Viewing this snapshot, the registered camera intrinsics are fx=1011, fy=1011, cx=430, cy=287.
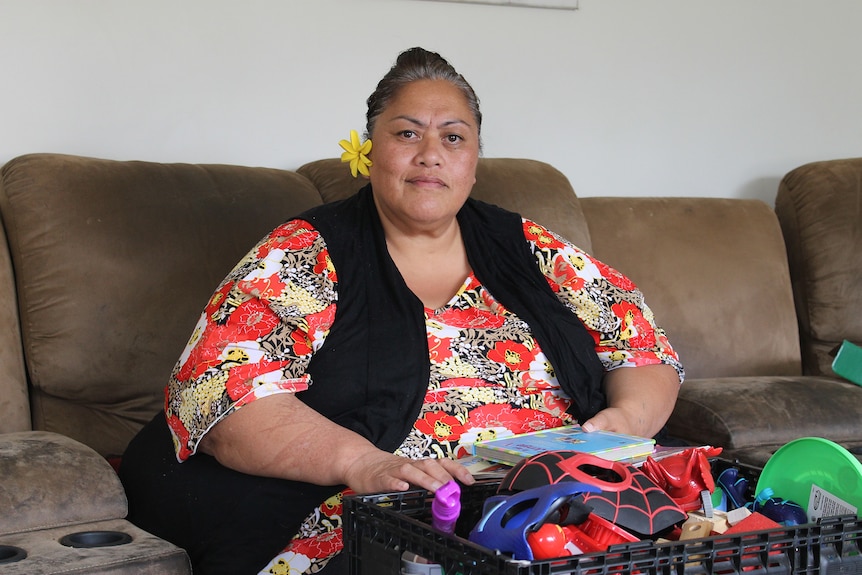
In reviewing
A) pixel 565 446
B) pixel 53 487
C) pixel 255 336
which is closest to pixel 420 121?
pixel 255 336

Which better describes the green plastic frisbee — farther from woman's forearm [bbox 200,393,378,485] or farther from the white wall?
the white wall

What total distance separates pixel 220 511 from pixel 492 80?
5.31ft

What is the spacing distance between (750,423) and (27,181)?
5.17 feet

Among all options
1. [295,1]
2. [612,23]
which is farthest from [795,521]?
[612,23]

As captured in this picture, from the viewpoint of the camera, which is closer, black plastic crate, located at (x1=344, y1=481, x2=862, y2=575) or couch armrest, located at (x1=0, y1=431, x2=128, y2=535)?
black plastic crate, located at (x1=344, y1=481, x2=862, y2=575)

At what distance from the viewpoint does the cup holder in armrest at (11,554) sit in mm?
1347

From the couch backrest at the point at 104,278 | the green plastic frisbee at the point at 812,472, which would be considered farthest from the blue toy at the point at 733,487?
the couch backrest at the point at 104,278

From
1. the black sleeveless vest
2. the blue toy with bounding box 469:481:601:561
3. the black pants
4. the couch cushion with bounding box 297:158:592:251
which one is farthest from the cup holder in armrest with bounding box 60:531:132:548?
the couch cushion with bounding box 297:158:592:251

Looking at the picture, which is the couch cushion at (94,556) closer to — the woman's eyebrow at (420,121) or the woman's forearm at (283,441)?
the woman's forearm at (283,441)

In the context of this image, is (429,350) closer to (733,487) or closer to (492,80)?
(733,487)

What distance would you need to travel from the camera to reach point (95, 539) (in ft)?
4.83

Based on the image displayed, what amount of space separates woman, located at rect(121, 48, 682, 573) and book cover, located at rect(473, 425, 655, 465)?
12cm

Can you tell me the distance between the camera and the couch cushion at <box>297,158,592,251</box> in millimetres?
2385

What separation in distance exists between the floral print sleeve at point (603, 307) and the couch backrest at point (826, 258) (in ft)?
3.02
